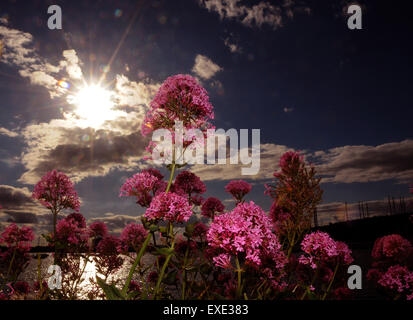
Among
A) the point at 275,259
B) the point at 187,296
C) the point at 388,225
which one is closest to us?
the point at 275,259

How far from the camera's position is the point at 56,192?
216 inches

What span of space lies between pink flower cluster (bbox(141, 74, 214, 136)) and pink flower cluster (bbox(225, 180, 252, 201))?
296 centimetres

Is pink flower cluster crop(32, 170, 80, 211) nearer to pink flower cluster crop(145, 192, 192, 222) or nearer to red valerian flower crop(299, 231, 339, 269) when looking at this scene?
pink flower cluster crop(145, 192, 192, 222)

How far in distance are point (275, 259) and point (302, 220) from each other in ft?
4.67

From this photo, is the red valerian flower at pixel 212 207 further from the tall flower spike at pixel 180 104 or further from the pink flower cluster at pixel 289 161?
the tall flower spike at pixel 180 104

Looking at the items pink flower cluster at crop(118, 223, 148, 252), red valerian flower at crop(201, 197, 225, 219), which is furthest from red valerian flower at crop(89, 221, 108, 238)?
red valerian flower at crop(201, 197, 225, 219)

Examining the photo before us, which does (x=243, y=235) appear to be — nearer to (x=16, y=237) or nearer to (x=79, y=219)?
(x=79, y=219)

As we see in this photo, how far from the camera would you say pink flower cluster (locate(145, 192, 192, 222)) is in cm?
334

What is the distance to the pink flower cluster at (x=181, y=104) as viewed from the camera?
4094mm

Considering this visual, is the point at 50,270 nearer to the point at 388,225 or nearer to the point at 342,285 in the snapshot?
the point at 342,285

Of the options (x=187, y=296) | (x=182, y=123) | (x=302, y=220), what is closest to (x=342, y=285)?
(x=302, y=220)

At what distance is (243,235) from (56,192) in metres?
4.42

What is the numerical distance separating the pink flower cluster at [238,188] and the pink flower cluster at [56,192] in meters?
3.58
